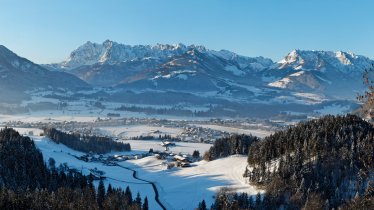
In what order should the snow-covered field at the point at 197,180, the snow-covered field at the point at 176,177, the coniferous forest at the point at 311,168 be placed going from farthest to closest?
the snow-covered field at the point at 176,177, the snow-covered field at the point at 197,180, the coniferous forest at the point at 311,168

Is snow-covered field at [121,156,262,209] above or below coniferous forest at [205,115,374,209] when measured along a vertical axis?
below

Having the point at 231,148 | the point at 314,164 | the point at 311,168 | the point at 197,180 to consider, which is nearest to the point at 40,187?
the point at 197,180

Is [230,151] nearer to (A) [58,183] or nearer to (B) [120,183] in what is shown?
(B) [120,183]

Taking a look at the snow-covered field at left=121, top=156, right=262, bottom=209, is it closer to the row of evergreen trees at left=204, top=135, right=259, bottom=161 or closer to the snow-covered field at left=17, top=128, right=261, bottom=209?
the snow-covered field at left=17, top=128, right=261, bottom=209

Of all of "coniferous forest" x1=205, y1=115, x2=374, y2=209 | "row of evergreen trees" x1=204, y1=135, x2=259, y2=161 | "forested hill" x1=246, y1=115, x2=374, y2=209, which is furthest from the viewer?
"row of evergreen trees" x1=204, y1=135, x2=259, y2=161

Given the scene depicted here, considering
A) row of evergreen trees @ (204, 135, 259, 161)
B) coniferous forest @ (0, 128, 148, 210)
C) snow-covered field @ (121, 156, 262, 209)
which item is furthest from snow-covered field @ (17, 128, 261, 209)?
coniferous forest @ (0, 128, 148, 210)

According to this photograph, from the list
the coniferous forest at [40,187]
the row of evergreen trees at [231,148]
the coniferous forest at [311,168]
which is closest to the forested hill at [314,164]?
the coniferous forest at [311,168]

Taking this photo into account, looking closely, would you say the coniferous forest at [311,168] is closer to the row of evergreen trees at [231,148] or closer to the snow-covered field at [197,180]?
the snow-covered field at [197,180]
